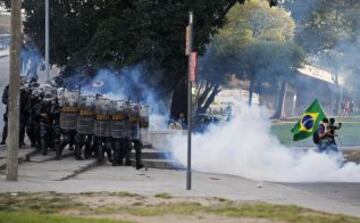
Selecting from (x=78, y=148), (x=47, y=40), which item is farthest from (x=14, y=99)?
(x=47, y=40)

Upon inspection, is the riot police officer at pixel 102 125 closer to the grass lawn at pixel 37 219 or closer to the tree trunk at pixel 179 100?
the grass lawn at pixel 37 219

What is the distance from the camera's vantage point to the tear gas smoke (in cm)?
1887

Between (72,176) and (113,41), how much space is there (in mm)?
14109

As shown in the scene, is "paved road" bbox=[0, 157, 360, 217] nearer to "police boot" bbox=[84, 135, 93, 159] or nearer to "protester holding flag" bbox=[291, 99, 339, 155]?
"police boot" bbox=[84, 135, 93, 159]

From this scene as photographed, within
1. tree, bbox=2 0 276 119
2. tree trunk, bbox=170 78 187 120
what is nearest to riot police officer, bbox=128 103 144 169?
tree, bbox=2 0 276 119

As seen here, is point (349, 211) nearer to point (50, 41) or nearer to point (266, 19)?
point (50, 41)

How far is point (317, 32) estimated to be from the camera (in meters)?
44.7

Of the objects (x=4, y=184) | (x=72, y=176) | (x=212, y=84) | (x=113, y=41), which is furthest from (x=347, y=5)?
(x=4, y=184)

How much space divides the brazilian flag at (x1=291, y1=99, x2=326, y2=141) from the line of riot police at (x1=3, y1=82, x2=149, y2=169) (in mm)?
5365

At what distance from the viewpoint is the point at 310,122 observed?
72.0 ft

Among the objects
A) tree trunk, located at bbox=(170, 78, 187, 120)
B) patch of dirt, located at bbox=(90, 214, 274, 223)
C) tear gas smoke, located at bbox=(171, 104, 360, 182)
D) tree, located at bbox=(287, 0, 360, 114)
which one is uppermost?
tree, located at bbox=(287, 0, 360, 114)

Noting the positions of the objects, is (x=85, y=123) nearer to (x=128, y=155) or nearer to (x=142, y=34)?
(x=128, y=155)

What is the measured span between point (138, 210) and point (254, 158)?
10362 millimetres

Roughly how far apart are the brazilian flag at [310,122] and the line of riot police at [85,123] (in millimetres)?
5365
